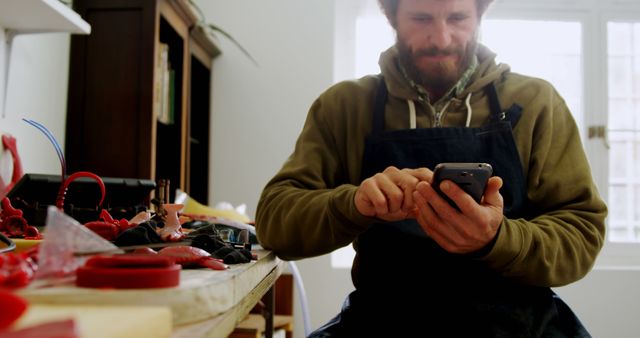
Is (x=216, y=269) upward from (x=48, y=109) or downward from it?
downward

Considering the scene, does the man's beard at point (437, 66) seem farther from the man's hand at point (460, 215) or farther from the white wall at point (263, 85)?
the white wall at point (263, 85)

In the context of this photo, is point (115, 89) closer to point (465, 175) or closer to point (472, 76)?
point (472, 76)

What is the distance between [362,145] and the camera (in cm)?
117

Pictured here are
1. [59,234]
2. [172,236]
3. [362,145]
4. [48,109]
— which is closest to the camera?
[59,234]

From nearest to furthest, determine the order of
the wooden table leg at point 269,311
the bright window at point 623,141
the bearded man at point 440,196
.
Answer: the bearded man at point 440,196 → the wooden table leg at point 269,311 → the bright window at point 623,141

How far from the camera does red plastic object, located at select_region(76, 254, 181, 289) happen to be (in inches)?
17.4

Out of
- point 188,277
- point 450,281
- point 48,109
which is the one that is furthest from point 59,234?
point 48,109

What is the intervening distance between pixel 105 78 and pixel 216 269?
1527 millimetres

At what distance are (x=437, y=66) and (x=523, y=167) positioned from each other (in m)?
0.27

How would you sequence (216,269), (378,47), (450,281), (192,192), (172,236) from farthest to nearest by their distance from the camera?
(378,47) → (192,192) → (450,281) → (172,236) → (216,269)

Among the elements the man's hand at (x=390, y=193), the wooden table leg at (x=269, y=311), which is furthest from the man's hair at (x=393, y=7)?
the wooden table leg at (x=269, y=311)

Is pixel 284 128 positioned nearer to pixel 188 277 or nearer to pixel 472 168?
pixel 472 168

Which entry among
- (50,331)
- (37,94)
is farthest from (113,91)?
(50,331)

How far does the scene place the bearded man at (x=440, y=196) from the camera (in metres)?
0.87
